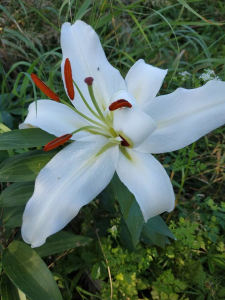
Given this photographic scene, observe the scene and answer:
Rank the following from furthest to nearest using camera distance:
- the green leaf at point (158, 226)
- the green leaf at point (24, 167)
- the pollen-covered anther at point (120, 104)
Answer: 1. the green leaf at point (158, 226)
2. the green leaf at point (24, 167)
3. the pollen-covered anther at point (120, 104)

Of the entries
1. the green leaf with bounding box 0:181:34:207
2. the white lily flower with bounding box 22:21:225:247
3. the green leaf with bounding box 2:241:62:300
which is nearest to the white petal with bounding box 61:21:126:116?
the white lily flower with bounding box 22:21:225:247

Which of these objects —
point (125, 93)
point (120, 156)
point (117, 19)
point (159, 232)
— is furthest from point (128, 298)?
point (117, 19)

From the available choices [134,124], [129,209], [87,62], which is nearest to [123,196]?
[129,209]

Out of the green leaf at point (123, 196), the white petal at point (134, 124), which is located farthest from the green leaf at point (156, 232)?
the white petal at point (134, 124)

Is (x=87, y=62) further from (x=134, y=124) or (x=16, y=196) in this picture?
(x=16, y=196)

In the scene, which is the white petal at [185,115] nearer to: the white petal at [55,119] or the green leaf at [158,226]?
the white petal at [55,119]

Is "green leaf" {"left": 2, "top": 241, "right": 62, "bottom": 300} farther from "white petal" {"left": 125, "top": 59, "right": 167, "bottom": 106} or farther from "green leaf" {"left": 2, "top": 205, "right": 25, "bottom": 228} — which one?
"white petal" {"left": 125, "top": 59, "right": 167, "bottom": 106}

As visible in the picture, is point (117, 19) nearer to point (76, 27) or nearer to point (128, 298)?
point (76, 27)
